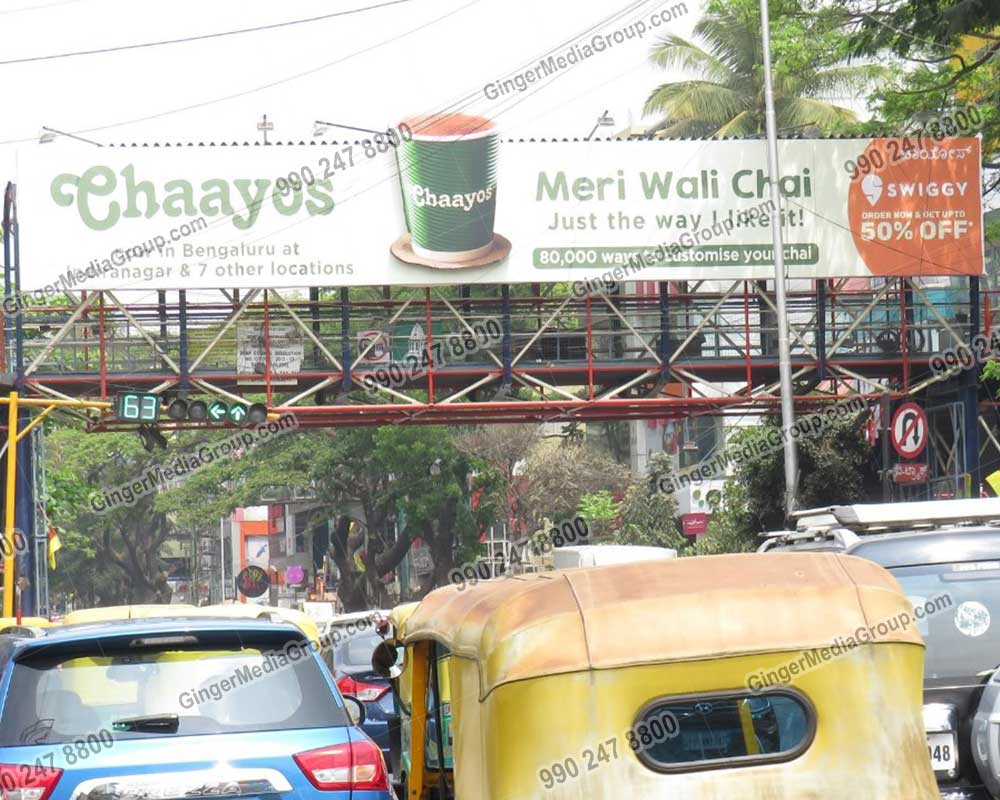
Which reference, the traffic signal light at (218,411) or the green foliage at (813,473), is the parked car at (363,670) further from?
the green foliage at (813,473)

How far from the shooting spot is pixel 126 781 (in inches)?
226

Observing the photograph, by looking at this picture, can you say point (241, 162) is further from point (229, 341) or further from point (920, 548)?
point (920, 548)

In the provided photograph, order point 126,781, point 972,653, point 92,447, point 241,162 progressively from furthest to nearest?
point 92,447
point 241,162
point 972,653
point 126,781

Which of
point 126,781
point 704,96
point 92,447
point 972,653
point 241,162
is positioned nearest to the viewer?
point 126,781

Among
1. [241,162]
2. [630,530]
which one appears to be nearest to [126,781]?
[241,162]

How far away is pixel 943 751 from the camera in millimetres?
7559

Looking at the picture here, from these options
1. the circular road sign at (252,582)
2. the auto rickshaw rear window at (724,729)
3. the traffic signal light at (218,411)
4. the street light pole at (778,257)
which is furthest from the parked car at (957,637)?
the circular road sign at (252,582)

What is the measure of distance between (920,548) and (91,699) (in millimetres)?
4483

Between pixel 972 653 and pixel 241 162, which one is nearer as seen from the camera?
pixel 972 653

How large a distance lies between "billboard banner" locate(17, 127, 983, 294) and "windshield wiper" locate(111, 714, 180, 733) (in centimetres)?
2016

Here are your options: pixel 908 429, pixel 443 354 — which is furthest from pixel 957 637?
pixel 443 354

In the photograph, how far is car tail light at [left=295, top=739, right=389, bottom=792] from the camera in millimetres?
5980

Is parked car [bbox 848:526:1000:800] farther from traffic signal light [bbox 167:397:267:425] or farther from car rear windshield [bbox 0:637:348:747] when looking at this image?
traffic signal light [bbox 167:397:267:425]

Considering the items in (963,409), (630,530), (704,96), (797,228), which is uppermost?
(704,96)
